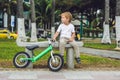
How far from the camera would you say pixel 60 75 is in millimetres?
11586

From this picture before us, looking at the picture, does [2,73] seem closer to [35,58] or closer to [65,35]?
[35,58]

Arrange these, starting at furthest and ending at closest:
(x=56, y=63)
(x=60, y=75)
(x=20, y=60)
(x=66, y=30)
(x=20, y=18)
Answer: (x=20, y=18)
(x=66, y=30)
(x=20, y=60)
(x=56, y=63)
(x=60, y=75)

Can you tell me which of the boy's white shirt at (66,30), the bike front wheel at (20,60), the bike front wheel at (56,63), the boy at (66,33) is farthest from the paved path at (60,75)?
the boy's white shirt at (66,30)

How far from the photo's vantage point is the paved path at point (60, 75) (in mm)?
11047

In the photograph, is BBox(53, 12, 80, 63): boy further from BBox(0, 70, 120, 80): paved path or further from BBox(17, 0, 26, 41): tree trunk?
BBox(17, 0, 26, 41): tree trunk

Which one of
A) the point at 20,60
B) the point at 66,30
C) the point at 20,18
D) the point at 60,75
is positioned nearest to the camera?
the point at 60,75

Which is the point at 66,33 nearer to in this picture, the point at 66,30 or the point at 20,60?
the point at 66,30

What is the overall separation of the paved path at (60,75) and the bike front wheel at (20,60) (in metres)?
0.44

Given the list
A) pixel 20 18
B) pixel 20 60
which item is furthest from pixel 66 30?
pixel 20 18

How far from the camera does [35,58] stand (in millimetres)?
12633

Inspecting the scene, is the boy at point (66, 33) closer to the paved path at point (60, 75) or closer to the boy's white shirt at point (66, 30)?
the boy's white shirt at point (66, 30)

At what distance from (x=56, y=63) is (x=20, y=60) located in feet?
3.52

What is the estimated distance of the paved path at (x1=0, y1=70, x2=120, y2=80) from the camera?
11047 mm

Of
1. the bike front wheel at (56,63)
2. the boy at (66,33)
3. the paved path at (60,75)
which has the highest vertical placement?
the boy at (66,33)
